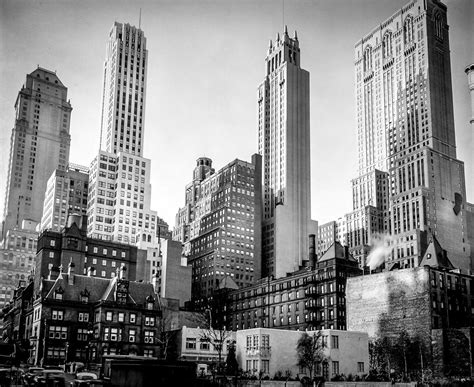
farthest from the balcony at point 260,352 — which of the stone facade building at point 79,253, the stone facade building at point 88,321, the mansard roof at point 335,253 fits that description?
the stone facade building at point 79,253

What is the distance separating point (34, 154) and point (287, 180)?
74545 millimetres

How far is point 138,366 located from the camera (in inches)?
1217

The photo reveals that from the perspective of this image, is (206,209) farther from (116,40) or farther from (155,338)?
(155,338)

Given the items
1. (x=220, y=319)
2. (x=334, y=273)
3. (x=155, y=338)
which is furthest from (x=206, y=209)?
(x=155, y=338)

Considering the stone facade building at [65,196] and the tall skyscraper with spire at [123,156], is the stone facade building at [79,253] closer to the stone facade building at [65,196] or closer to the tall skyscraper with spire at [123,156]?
the tall skyscraper with spire at [123,156]

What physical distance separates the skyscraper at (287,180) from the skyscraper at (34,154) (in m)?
63.2

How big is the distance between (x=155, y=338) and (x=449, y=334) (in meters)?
40.8

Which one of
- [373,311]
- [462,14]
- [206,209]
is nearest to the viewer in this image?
[462,14]

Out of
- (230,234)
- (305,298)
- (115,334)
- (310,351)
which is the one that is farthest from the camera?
(230,234)

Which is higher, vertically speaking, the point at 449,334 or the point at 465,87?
the point at 465,87

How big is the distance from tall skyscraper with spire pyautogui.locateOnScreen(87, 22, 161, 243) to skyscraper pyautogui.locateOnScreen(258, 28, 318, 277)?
36883mm

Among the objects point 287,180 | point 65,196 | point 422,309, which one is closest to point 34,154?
point 65,196

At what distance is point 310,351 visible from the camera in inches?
2771

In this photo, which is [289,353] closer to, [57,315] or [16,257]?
[57,315]
